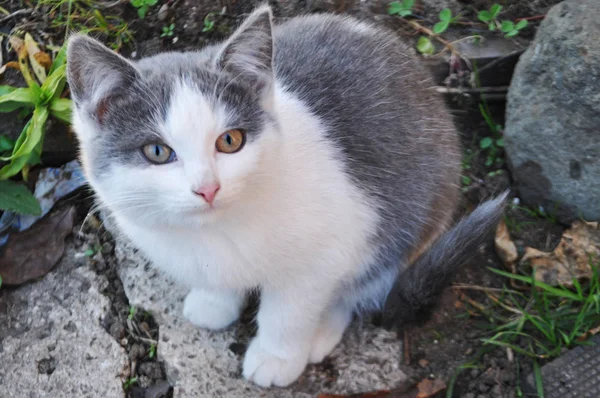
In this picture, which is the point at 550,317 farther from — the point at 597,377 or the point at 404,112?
the point at 404,112

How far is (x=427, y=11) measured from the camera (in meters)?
2.63

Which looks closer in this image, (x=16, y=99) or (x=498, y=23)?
(x=16, y=99)

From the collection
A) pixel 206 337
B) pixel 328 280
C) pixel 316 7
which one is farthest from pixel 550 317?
pixel 316 7

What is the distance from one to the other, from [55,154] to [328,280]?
124 centimetres

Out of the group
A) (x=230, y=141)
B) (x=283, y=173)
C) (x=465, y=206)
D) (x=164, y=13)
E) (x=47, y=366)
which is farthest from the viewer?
(x=164, y=13)

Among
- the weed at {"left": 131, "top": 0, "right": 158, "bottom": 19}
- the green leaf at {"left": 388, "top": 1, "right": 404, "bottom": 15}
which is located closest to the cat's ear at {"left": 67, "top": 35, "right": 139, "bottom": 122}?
the weed at {"left": 131, "top": 0, "right": 158, "bottom": 19}

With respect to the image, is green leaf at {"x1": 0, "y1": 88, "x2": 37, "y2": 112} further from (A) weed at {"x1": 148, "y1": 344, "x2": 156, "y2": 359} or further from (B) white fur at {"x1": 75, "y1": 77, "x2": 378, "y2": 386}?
(A) weed at {"x1": 148, "y1": 344, "x2": 156, "y2": 359}

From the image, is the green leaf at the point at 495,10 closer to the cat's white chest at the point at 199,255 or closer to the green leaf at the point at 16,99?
the cat's white chest at the point at 199,255

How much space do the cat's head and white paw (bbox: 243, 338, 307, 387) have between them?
64 cm

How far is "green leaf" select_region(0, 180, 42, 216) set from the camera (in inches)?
84.6

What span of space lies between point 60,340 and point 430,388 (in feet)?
3.77

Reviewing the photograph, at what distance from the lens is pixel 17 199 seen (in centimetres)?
217

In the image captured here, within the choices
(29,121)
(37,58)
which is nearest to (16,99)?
(29,121)

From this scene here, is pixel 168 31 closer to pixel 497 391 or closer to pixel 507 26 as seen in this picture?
pixel 507 26
